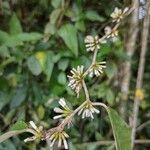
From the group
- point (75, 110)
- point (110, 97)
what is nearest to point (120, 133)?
point (75, 110)

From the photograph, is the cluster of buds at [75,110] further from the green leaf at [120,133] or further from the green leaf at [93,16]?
the green leaf at [93,16]

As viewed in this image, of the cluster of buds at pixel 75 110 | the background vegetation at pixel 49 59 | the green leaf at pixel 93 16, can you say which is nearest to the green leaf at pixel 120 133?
the cluster of buds at pixel 75 110

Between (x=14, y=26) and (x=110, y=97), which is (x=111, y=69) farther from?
(x=14, y=26)

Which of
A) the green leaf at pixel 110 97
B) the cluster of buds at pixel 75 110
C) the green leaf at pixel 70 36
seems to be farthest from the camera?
the green leaf at pixel 110 97

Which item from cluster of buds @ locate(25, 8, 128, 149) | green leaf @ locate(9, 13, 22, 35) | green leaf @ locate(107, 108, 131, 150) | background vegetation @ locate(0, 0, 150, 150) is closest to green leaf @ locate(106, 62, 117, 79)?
background vegetation @ locate(0, 0, 150, 150)

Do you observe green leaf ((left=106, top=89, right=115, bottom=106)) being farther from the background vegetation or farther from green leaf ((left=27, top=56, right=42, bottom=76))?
green leaf ((left=27, top=56, right=42, bottom=76))

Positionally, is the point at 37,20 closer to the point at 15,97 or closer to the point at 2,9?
the point at 2,9
